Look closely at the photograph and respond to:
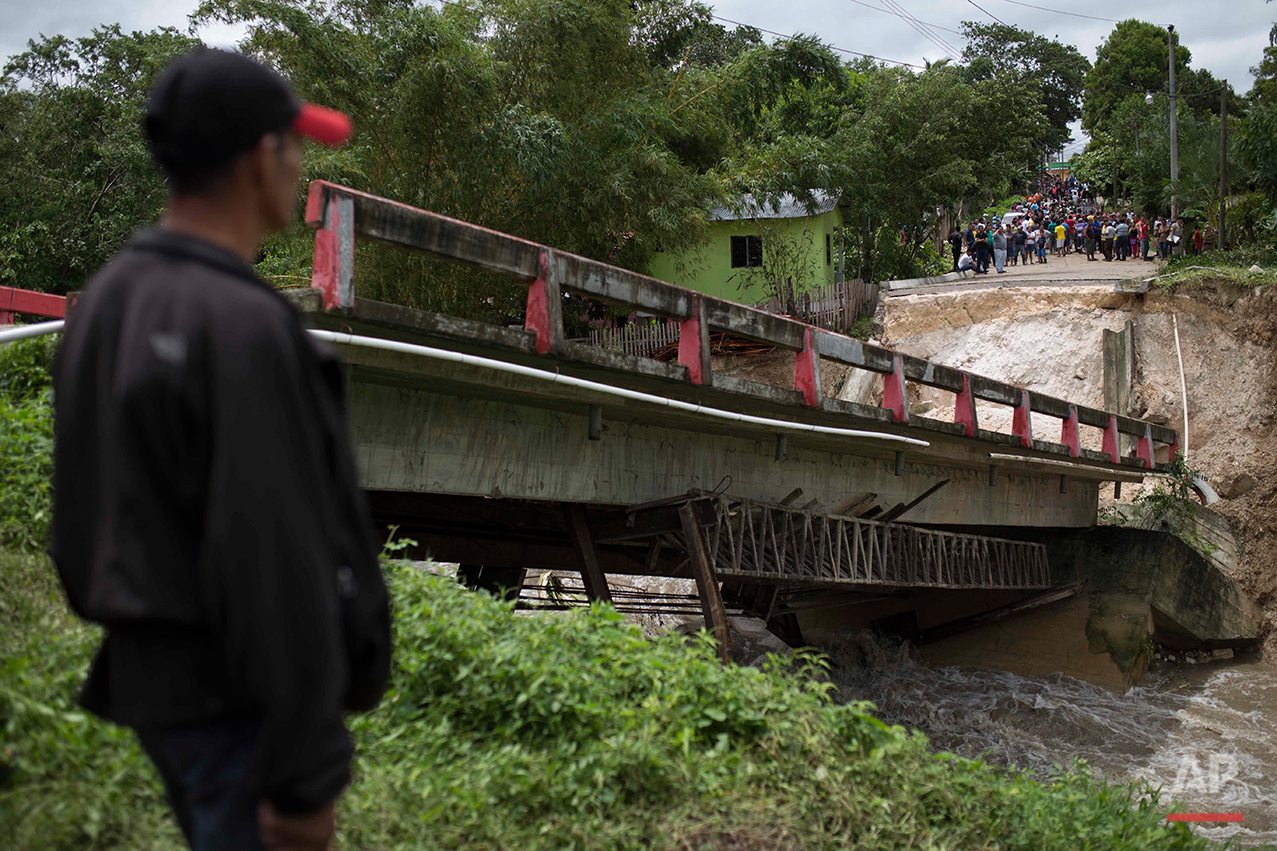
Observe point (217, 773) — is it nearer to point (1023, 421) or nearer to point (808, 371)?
point (808, 371)

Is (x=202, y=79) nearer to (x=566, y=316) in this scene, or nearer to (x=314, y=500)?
(x=314, y=500)

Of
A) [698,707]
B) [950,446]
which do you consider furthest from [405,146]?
[698,707]

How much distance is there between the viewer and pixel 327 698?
5.86ft

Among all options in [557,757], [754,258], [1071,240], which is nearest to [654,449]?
[557,757]

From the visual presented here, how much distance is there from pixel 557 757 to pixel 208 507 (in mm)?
2860

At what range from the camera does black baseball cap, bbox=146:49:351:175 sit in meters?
1.87

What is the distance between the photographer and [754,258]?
2862 cm

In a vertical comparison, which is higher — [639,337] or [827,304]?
[827,304]

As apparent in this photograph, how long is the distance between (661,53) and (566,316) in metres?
6.06

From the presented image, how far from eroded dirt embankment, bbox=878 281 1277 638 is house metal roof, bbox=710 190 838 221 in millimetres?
4351

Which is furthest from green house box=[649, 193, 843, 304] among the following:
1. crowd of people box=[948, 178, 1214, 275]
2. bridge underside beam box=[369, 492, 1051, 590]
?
bridge underside beam box=[369, 492, 1051, 590]

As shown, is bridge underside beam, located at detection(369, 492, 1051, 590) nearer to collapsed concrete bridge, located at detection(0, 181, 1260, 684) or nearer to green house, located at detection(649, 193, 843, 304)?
collapsed concrete bridge, located at detection(0, 181, 1260, 684)

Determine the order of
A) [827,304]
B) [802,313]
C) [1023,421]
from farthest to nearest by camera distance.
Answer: [827,304]
[802,313]
[1023,421]

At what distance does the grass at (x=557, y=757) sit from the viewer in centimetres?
317
